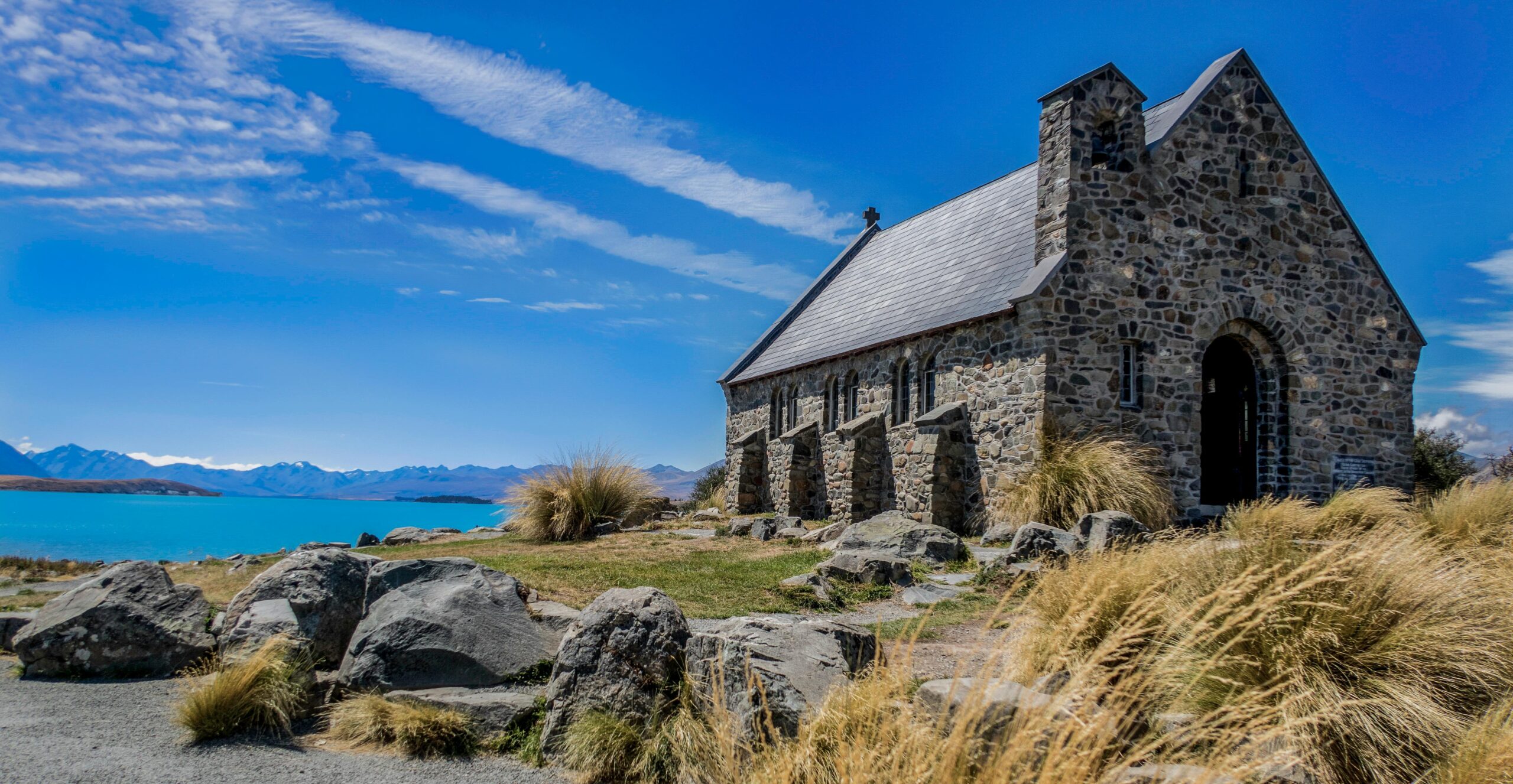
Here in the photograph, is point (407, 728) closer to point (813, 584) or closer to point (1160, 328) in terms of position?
point (813, 584)

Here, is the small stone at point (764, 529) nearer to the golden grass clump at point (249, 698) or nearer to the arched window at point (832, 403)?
the arched window at point (832, 403)

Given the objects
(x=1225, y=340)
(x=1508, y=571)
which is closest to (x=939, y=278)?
(x=1225, y=340)

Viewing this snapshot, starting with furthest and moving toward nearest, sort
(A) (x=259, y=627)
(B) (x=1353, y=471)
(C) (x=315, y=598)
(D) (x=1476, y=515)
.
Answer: (B) (x=1353, y=471)
(D) (x=1476, y=515)
(C) (x=315, y=598)
(A) (x=259, y=627)

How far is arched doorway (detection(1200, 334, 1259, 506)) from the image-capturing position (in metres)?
17.4

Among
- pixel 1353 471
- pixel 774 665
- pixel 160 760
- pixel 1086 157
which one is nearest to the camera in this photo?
pixel 774 665

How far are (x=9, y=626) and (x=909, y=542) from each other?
400 inches

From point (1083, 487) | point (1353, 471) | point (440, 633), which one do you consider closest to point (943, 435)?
point (1083, 487)

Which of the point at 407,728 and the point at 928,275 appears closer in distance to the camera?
the point at 407,728

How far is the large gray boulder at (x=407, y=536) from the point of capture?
1922cm

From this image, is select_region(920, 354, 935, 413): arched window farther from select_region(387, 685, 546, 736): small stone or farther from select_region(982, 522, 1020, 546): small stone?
select_region(387, 685, 546, 736): small stone

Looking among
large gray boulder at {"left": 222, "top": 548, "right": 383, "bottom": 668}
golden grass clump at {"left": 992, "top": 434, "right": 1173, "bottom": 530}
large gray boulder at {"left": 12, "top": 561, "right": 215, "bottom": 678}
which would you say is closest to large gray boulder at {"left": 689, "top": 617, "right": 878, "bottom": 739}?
large gray boulder at {"left": 222, "top": 548, "right": 383, "bottom": 668}

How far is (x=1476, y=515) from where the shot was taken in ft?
36.9

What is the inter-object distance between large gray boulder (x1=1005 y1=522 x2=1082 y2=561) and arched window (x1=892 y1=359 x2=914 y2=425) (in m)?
8.06

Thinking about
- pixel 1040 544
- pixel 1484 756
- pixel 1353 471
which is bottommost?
pixel 1484 756
